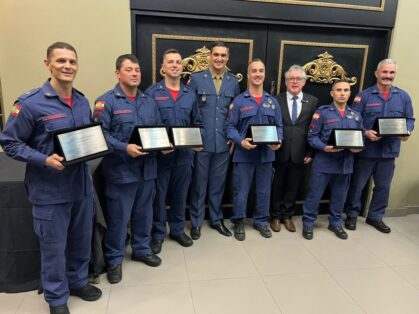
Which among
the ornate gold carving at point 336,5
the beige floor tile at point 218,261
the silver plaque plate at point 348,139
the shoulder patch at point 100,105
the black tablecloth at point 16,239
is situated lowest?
the beige floor tile at point 218,261

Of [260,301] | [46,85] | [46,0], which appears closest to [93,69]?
[46,0]

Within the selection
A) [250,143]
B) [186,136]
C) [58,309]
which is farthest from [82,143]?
[250,143]

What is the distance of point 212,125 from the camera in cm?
271

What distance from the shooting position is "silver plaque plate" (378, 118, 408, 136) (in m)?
2.82

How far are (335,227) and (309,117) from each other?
3.39 ft

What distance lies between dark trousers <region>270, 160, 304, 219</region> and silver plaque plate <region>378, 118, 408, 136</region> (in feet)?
2.39

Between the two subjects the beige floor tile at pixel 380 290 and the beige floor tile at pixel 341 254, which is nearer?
the beige floor tile at pixel 380 290

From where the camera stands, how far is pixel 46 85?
169 centimetres

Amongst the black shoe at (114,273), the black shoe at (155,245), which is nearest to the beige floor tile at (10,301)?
the black shoe at (114,273)

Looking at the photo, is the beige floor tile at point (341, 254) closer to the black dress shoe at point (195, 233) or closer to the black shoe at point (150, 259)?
the black dress shoe at point (195, 233)

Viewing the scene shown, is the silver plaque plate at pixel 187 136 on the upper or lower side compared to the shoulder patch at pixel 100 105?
lower

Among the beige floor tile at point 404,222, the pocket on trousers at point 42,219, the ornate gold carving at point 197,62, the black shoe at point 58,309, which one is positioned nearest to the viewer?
the pocket on trousers at point 42,219

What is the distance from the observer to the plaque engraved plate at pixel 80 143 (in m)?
1.60

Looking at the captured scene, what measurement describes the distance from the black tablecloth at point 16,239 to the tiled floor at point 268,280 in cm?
9
